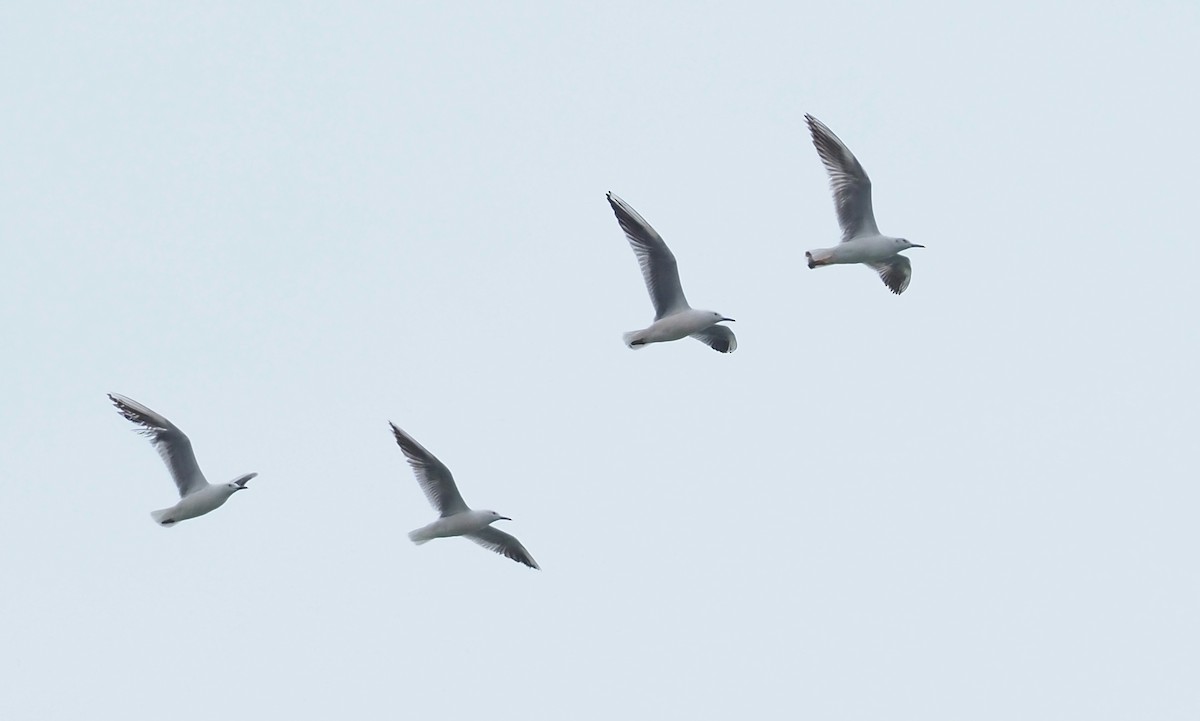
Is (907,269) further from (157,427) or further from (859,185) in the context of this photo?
(157,427)

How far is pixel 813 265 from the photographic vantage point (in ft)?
107

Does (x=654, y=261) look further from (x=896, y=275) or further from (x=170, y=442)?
(x=170, y=442)

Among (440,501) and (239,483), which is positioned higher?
(239,483)

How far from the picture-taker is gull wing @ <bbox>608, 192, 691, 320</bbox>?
31875mm

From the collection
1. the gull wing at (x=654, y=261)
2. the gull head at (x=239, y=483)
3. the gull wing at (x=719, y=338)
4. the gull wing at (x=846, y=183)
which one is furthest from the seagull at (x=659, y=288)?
the gull head at (x=239, y=483)

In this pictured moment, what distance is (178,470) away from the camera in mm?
→ 33750

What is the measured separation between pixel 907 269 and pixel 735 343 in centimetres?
261

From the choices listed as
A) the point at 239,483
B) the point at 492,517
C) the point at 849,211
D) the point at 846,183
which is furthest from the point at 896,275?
the point at 239,483

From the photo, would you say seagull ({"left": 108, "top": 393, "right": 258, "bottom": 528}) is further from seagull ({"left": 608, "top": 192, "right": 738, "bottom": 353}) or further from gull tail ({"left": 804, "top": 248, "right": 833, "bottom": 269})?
gull tail ({"left": 804, "top": 248, "right": 833, "bottom": 269})

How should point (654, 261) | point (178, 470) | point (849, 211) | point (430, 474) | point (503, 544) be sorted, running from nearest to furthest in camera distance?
point (654, 261) → point (849, 211) → point (430, 474) → point (178, 470) → point (503, 544)

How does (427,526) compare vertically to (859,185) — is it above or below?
below

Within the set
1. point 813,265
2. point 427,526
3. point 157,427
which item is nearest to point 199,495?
point 157,427

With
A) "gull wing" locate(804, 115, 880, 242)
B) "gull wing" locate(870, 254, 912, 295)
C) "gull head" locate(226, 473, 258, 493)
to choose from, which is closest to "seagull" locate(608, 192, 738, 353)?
"gull wing" locate(804, 115, 880, 242)

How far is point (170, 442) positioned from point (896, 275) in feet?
33.9
